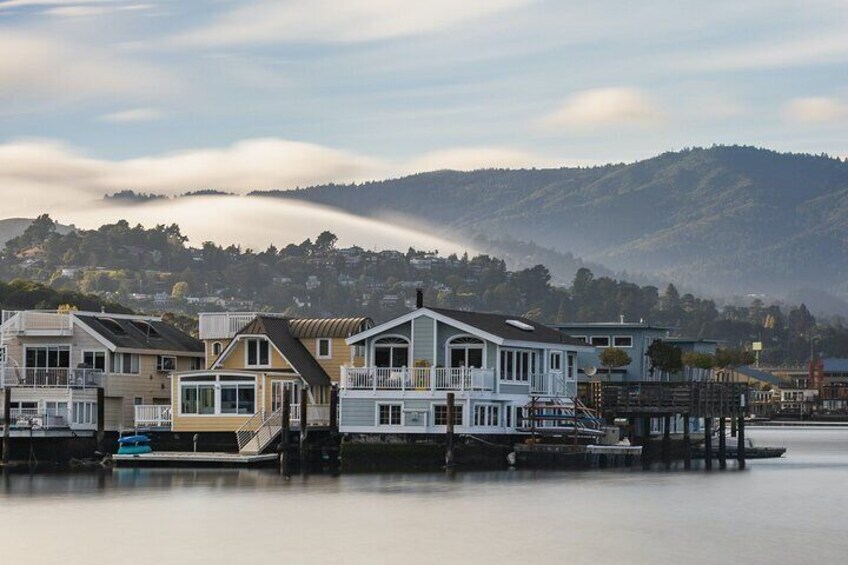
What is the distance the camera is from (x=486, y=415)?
78.4 m

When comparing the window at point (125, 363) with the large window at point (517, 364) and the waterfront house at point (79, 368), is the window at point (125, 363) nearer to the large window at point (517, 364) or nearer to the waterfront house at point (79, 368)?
the waterfront house at point (79, 368)

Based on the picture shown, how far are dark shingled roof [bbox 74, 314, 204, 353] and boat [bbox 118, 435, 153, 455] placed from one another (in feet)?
24.9

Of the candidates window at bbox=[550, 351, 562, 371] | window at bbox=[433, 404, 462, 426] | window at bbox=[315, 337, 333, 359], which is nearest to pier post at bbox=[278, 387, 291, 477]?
window at bbox=[433, 404, 462, 426]

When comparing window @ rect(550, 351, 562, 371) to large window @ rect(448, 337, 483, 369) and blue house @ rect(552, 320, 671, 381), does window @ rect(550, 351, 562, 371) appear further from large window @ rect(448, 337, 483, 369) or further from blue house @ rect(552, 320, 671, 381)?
blue house @ rect(552, 320, 671, 381)

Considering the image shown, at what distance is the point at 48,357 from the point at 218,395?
11829mm

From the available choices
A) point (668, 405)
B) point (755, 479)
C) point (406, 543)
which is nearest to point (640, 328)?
point (668, 405)

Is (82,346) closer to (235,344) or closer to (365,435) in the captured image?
(235,344)

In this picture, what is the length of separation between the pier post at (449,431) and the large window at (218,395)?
9788mm

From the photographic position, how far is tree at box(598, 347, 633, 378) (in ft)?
307

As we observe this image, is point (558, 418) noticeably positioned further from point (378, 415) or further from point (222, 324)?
point (222, 324)

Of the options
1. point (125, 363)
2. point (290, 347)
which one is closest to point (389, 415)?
point (290, 347)

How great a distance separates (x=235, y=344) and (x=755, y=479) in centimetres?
2569

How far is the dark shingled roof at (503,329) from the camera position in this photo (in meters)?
80.7

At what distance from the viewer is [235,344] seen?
85375 millimetres
